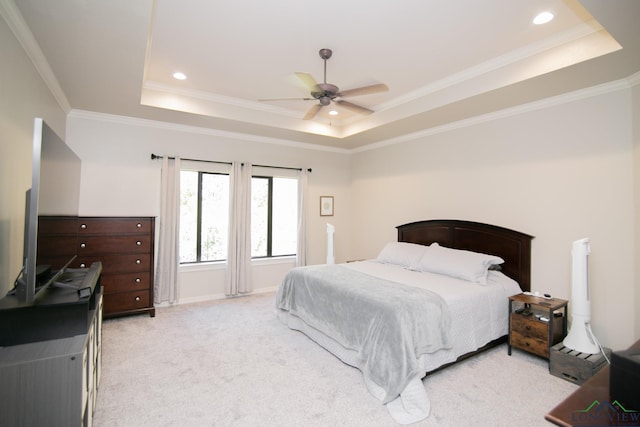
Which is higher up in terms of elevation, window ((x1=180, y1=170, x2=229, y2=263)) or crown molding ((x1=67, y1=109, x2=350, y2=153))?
crown molding ((x1=67, y1=109, x2=350, y2=153))

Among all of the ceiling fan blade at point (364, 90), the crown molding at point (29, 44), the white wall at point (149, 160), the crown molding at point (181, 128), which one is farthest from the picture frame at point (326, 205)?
the crown molding at point (29, 44)

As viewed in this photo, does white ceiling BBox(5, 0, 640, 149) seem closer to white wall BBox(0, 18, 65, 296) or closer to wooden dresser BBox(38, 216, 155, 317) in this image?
white wall BBox(0, 18, 65, 296)

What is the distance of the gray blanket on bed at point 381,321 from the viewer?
2.30 m

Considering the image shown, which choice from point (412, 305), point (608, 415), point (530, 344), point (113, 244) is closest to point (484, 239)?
point (530, 344)

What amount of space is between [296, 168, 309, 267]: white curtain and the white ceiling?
167 centimetres

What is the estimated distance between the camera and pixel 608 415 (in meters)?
0.92

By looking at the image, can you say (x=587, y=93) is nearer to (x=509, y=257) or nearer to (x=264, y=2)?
(x=509, y=257)

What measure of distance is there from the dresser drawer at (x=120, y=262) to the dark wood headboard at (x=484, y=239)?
3641mm

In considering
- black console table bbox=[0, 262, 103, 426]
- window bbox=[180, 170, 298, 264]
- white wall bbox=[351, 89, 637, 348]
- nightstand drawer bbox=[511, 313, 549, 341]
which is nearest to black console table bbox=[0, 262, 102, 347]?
black console table bbox=[0, 262, 103, 426]

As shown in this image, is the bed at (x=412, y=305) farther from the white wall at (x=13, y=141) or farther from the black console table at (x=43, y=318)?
the white wall at (x=13, y=141)

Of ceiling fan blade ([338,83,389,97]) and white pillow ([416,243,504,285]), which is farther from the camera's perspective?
A: white pillow ([416,243,504,285])

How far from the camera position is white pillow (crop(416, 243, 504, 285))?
10.8ft

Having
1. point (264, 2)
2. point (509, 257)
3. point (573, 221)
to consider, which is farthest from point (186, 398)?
point (573, 221)

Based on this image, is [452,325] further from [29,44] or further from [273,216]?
[29,44]
